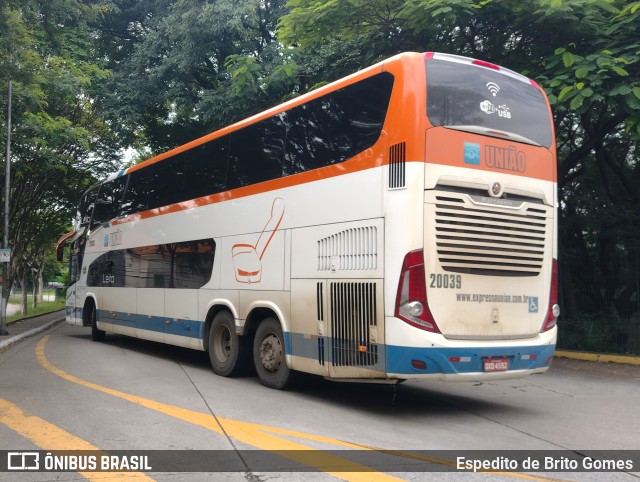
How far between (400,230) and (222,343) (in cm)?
477

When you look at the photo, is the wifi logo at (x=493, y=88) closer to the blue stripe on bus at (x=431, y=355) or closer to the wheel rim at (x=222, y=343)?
the blue stripe on bus at (x=431, y=355)

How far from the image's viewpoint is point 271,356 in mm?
9305

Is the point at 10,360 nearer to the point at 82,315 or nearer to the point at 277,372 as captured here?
the point at 82,315

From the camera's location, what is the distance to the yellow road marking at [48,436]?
16.1ft

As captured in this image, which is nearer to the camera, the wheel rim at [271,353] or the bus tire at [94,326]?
the wheel rim at [271,353]

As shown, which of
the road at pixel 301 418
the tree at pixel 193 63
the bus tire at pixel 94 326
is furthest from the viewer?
the tree at pixel 193 63

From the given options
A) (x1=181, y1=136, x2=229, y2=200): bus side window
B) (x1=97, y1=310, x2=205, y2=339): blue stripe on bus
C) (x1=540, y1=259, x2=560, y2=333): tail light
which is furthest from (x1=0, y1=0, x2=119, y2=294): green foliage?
(x1=540, y1=259, x2=560, y2=333): tail light

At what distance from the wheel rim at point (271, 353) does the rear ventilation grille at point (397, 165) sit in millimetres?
3135

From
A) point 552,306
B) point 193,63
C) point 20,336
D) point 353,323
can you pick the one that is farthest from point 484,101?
point 20,336

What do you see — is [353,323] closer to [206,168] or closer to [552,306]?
[552,306]

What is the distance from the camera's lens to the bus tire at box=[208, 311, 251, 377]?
10.1 meters

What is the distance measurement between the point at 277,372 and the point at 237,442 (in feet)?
10.6

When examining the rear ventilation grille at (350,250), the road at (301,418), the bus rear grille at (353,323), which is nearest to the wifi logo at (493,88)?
the rear ventilation grille at (350,250)

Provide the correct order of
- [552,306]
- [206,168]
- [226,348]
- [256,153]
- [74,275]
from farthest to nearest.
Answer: [74,275] → [206,168] → [226,348] → [256,153] → [552,306]
